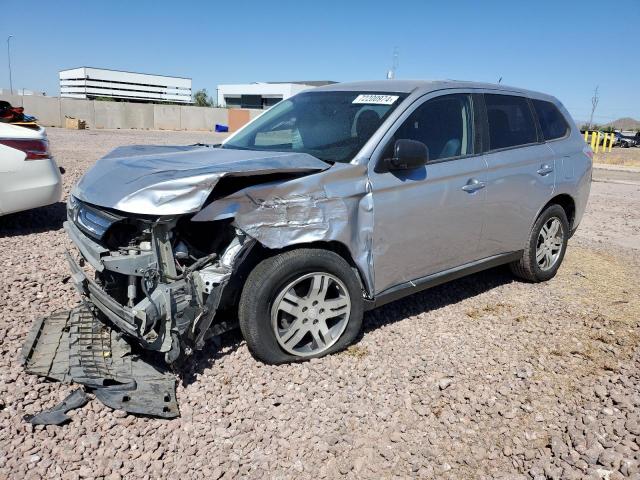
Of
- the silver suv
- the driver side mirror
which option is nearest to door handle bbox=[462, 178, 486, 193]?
the silver suv

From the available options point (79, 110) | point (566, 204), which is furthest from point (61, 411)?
point (79, 110)

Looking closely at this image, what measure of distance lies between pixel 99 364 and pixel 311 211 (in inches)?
66.4

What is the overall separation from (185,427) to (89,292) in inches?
45.2

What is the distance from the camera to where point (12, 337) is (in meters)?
3.77

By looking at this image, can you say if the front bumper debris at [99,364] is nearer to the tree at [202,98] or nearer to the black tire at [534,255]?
the black tire at [534,255]

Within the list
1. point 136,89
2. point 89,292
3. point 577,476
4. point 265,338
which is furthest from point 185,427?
point 136,89

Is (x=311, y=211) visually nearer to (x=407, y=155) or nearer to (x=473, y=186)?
(x=407, y=155)

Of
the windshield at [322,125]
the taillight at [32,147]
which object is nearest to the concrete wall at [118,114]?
the taillight at [32,147]

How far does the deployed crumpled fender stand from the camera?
3107 millimetres

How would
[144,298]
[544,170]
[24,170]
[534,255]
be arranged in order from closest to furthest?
[144,298], [544,170], [534,255], [24,170]

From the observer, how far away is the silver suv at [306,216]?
120 inches

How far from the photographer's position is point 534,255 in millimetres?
5094

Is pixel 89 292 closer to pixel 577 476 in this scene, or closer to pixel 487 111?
pixel 577 476

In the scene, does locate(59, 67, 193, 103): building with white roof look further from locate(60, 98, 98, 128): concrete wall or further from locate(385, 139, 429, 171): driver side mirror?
locate(385, 139, 429, 171): driver side mirror
